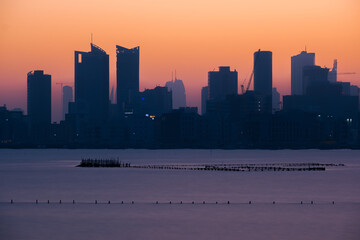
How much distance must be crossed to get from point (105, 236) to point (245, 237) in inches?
528

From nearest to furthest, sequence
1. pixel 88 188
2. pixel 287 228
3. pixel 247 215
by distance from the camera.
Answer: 1. pixel 287 228
2. pixel 247 215
3. pixel 88 188

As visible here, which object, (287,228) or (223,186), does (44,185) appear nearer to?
(223,186)

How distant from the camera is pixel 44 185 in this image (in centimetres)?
14938

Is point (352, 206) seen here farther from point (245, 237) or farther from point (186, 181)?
point (186, 181)

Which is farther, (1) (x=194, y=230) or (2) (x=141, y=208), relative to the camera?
(2) (x=141, y=208)

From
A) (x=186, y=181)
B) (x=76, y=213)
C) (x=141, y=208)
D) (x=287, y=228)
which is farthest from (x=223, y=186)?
(x=287, y=228)

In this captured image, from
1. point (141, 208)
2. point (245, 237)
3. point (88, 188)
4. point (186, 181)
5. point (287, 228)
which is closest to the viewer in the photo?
point (245, 237)

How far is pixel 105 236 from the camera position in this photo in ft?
228

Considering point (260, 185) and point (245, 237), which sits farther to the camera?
point (260, 185)

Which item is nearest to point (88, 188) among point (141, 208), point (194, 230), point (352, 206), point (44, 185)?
point (44, 185)

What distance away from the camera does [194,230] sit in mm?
73500

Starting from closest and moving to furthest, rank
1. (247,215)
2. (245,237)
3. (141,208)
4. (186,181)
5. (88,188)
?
(245,237), (247,215), (141,208), (88,188), (186,181)

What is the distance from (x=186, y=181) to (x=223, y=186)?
19.1 m

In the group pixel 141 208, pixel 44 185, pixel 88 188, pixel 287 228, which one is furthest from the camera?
pixel 44 185
